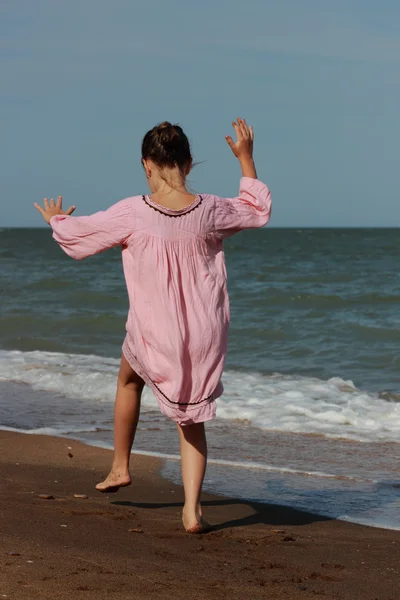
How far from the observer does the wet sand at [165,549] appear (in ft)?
9.23

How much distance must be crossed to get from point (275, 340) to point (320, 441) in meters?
6.36

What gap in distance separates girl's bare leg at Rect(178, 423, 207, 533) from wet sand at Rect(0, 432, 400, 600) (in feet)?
0.28

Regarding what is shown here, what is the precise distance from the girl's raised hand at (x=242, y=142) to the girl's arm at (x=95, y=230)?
Answer: 0.54 m

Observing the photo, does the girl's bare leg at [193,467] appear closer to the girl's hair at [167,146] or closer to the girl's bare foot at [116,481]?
the girl's bare foot at [116,481]

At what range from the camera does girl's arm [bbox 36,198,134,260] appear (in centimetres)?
367

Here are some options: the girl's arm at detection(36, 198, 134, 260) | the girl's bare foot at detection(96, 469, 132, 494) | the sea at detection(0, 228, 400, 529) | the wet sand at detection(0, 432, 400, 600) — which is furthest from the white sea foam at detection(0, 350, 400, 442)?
the girl's arm at detection(36, 198, 134, 260)

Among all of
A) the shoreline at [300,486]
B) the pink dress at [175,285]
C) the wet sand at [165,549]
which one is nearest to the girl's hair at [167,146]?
A: the pink dress at [175,285]

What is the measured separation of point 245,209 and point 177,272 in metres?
0.42

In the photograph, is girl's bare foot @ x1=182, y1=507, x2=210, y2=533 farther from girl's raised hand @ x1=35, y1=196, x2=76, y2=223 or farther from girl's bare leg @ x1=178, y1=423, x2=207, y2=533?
girl's raised hand @ x1=35, y1=196, x2=76, y2=223

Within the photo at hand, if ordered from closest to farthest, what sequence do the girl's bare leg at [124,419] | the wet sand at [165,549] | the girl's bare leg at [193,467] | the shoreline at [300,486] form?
the wet sand at [165,549] → the girl's bare leg at [193,467] → the girl's bare leg at [124,419] → the shoreline at [300,486]

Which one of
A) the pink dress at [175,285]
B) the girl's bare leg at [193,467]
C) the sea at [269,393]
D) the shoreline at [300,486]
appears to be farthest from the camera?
the sea at [269,393]

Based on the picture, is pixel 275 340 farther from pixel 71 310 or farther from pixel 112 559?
pixel 112 559

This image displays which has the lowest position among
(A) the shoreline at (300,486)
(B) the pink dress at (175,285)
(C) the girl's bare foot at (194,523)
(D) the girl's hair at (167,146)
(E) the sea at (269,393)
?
(E) the sea at (269,393)

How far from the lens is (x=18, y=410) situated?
7184mm
